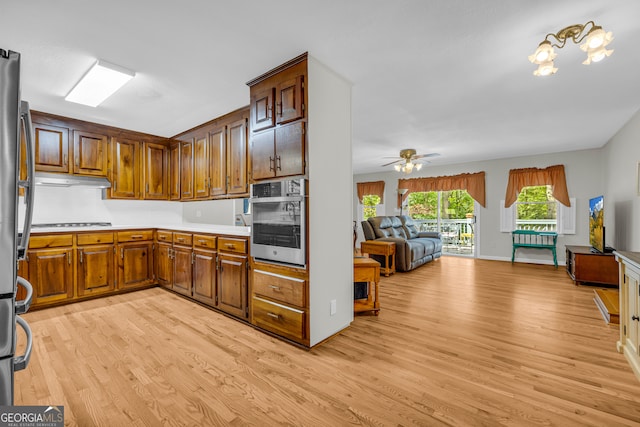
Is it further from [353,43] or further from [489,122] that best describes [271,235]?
[489,122]

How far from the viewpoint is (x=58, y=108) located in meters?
3.37

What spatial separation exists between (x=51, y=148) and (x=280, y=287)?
3.51 metres

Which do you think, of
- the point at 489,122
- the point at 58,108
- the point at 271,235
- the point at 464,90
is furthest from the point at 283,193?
the point at 489,122

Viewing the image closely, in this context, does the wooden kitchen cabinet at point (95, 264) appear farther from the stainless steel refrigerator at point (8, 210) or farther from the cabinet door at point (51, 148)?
the stainless steel refrigerator at point (8, 210)

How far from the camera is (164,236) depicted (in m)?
4.00

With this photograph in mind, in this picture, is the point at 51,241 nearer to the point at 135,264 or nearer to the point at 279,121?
the point at 135,264

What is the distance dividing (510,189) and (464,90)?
4.59 meters

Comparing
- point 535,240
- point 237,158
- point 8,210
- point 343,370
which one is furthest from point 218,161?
point 535,240

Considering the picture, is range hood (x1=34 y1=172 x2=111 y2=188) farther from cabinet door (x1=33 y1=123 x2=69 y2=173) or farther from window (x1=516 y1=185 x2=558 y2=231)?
window (x1=516 y1=185 x2=558 y2=231)

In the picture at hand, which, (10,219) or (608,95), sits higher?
(608,95)

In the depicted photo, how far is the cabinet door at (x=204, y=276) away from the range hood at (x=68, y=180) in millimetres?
1766

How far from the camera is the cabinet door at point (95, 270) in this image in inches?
140

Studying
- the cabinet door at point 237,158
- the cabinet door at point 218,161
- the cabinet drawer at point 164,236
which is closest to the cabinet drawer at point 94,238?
the cabinet drawer at point 164,236

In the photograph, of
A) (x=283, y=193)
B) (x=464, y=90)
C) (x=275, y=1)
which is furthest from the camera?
(x=464, y=90)
